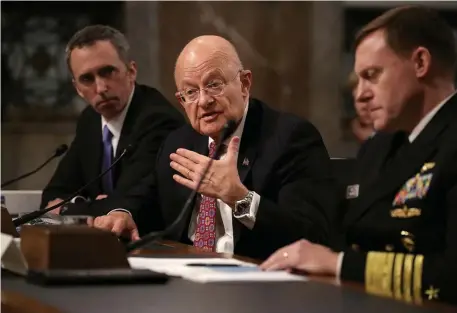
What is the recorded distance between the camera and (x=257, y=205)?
8.84ft

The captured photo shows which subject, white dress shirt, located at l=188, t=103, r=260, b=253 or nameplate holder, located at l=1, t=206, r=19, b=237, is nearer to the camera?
nameplate holder, located at l=1, t=206, r=19, b=237

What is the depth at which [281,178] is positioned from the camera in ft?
9.77

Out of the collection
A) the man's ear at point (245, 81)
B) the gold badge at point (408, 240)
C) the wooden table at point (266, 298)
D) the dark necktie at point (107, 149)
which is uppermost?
the man's ear at point (245, 81)

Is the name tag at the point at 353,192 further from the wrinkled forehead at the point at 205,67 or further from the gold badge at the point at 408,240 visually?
the wrinkled forehead at the point at 205,67

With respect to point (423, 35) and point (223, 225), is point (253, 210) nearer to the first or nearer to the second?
point (223, 225)

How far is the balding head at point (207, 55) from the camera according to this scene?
304cm

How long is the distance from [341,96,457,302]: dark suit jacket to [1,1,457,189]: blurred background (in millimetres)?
3074

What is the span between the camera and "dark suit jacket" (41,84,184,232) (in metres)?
3.50

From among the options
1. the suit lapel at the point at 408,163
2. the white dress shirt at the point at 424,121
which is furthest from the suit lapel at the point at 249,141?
the white dress shirt at the point at 424,121

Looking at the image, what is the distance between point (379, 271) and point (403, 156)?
1.50ft

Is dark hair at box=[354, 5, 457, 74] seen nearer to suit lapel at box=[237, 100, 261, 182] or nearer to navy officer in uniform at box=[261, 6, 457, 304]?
navy officer in uniform at box=[261, 6, 457, 304]

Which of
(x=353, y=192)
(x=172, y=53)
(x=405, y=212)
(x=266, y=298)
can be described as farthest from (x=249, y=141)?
(x=172, y=53)

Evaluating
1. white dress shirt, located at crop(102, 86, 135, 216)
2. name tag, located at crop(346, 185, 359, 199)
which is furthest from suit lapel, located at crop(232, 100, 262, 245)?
white dress shirt, located at crop(102, 86, 135, 216)

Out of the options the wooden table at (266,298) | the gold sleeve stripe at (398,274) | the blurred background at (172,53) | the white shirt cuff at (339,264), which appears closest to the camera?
the wooden table at (266,298)
